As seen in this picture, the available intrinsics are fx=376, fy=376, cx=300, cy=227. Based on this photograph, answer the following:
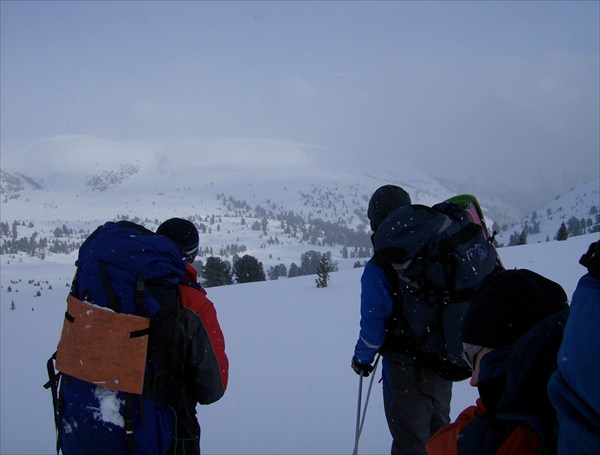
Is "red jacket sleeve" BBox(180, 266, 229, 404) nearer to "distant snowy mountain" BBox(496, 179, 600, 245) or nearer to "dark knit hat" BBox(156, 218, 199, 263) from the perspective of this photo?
"dark knit hat" BBox(156, 218, 199, 263)

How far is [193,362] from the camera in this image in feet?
7.54

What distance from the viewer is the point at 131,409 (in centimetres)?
222

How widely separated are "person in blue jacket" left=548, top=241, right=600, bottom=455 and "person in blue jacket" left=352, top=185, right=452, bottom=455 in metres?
1.60

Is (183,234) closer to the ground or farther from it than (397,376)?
farther from it

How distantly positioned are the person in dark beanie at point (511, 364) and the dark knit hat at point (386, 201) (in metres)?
1.52

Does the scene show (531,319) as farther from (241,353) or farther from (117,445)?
(241,353)

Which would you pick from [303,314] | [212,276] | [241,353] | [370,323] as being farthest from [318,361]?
[212,276]

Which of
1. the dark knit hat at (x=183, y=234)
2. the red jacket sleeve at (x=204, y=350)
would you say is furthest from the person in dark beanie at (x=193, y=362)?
the dark knit hat at (x=183, y=234)

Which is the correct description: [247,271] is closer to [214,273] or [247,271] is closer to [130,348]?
[214,273]

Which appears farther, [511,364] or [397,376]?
[397,376]

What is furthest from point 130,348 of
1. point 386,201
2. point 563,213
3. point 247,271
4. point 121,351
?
point 563,213

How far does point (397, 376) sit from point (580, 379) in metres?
2.03

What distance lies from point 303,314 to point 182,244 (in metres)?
7.84

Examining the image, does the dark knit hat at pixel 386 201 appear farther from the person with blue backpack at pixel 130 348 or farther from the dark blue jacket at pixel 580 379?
the dark blue jacket at pixel 580 379
